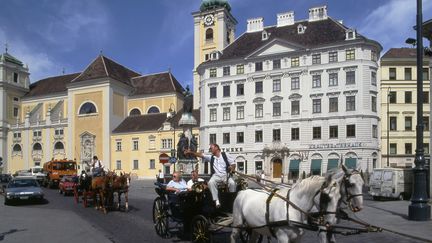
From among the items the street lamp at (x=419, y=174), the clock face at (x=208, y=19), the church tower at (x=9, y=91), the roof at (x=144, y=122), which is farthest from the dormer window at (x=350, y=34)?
the church tower at (x=9, y=91)

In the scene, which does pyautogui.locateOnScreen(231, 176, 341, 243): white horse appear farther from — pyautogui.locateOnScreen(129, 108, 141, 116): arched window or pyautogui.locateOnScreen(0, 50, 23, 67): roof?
pyautogui.locateOnScreen(0, 50, 23, 67): roof

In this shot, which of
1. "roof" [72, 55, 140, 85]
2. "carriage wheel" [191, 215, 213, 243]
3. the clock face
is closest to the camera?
"carriage wheel" [191, 215, 213, 243]

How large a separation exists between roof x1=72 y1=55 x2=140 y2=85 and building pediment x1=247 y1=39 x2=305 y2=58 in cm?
2628

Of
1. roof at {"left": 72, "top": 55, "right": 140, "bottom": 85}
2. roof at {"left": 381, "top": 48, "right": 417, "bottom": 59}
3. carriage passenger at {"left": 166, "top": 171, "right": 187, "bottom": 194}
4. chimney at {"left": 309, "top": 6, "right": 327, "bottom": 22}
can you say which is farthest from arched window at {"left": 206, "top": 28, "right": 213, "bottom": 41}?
carriage passenger at {"left": 166, "top": 171, "right": 187, "bottom": 194}

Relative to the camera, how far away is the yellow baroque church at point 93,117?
62.6 m

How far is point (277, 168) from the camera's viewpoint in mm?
50062

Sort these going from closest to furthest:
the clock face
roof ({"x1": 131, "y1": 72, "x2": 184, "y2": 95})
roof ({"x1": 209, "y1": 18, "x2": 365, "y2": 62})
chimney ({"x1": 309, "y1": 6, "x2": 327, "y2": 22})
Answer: roof ({"x1": 209, "y1": 18, "x2": 365, "y2": 62})
chimney ({"x1": 309, "y1": 6, "x2": 327, "y2": 22})
the clock face
roof ({"x1": 131, "y1": 72, "x2": 184, "y2": 95})

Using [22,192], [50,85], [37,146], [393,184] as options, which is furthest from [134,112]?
[393,184]

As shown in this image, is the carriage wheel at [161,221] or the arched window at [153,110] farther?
the arched window at [153,110]

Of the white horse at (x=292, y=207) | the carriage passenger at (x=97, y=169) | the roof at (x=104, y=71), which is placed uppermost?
the roof at (x=104, y=71)

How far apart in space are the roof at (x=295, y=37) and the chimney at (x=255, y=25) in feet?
2.56

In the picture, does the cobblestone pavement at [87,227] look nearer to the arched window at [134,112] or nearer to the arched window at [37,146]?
the arched window at [134,112]

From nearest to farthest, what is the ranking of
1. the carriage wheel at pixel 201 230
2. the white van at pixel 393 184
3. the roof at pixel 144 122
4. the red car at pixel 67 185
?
the carriage wheel at pixel 201 230, the white van at pixel 393 184, the red car at pixel 67 185, the roof at pixel 144 122

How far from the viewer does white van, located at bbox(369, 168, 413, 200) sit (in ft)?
79.0
